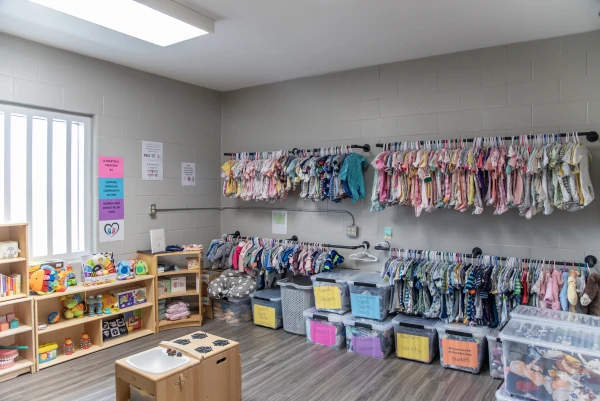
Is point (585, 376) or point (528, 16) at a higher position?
point (528, 16)

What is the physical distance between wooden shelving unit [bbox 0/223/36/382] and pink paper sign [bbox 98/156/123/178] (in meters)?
0.97

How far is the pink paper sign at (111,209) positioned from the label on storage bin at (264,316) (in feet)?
5.66

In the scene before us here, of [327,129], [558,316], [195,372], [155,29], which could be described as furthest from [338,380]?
[155,29]

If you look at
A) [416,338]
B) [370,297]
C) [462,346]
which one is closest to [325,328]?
[370,297]

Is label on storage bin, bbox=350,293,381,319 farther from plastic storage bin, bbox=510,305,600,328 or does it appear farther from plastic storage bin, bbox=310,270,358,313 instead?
plastic storage bin, bbox=510,305,600,328

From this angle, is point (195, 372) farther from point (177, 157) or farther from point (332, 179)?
point (177, 157)

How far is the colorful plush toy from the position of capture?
3580 millimetres

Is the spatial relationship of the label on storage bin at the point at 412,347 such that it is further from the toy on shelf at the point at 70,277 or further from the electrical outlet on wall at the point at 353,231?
the toy on shelf at the point at 70,277

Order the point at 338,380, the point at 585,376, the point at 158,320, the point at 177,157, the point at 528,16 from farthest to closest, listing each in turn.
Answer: the point at 177,157 < the point at 158,320 < the point at 338,380 < the point at 528,16 < the point at 585,376

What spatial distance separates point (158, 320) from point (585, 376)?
370 cm

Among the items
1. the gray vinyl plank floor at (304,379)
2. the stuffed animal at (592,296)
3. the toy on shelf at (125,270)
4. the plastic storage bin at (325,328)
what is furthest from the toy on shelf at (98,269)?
the stuffed animal at (592,296)

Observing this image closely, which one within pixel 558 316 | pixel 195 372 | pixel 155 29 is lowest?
pixel 195 372

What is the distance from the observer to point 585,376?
2326 mm

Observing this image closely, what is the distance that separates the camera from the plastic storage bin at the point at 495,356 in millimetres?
3329
